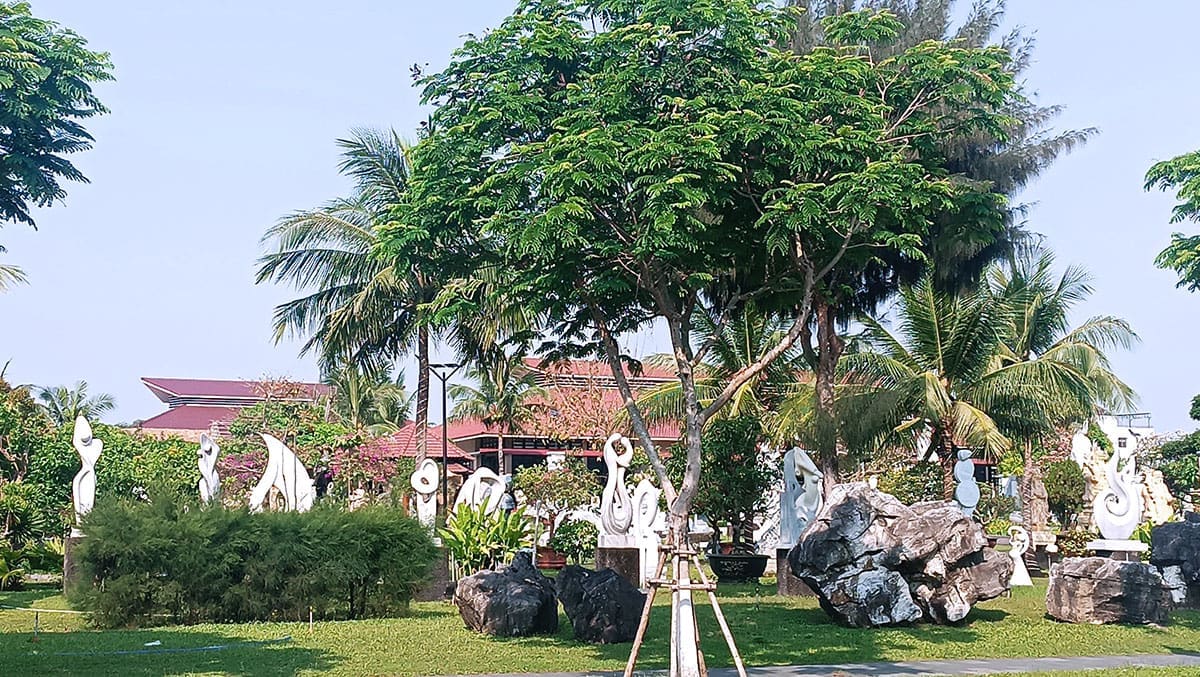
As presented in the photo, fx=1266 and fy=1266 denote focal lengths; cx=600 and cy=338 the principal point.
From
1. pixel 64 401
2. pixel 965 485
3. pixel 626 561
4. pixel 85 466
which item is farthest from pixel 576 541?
pixel 64 401

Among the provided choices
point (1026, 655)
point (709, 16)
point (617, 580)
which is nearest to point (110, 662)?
point (617, 580)

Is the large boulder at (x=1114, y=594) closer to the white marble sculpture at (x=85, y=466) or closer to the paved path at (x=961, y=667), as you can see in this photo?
the paved path at (x=961, y=667)

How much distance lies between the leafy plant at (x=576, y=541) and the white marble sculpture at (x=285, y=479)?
557 cm

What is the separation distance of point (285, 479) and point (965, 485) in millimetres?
11387

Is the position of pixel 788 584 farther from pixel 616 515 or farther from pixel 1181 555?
pixel 1181 555

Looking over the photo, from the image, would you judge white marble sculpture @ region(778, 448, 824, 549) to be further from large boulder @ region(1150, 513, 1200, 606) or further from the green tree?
the green tree

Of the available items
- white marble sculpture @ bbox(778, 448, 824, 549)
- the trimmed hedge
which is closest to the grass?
the trimmed hedge

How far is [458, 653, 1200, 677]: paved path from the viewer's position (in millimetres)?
12102

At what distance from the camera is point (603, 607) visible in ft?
46.1

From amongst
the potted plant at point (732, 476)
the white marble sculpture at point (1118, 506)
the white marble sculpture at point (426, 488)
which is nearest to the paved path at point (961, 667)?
the white marble sculpture at point (1118, 506)

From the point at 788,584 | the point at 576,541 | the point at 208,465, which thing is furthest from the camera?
the point at 576,541

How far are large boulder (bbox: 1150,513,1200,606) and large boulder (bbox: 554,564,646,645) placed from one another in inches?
359

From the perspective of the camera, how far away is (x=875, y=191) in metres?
11.0

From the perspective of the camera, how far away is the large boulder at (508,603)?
1486 cm
